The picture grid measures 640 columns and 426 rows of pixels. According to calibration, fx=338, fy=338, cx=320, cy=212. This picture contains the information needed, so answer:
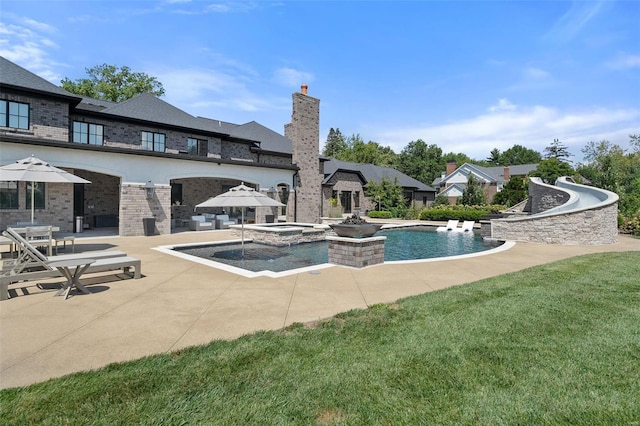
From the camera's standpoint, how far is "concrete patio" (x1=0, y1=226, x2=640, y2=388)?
3721mm

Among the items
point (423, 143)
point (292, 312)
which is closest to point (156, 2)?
point (292, 312)

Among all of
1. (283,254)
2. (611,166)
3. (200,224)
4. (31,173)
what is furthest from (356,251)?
(611,166)

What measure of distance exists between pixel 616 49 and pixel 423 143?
2512 inches

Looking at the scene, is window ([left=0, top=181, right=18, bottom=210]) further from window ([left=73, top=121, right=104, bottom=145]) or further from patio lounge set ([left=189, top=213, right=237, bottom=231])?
patio lounge set ([left=189, top=213, right=237, bottom=231])

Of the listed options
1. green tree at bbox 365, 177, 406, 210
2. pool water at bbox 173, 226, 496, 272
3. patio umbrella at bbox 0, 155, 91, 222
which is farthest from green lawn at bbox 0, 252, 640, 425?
green tree at bbox 365, 177, 406, 210

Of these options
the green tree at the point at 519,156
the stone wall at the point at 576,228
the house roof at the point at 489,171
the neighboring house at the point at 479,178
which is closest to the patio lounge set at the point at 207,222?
the stone wall at the point at 576,228

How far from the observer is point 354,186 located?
3650 cm

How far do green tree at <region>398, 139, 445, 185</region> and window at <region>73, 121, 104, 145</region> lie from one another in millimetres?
57930

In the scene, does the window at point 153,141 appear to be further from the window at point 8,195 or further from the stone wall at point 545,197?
the stone wall at point 545,197

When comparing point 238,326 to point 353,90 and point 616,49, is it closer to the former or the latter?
point 616,49

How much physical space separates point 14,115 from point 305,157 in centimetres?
1585

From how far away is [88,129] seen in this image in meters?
19.1

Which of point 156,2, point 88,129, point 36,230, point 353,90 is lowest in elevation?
point 36,230

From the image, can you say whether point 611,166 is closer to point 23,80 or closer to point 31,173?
point 31,173
